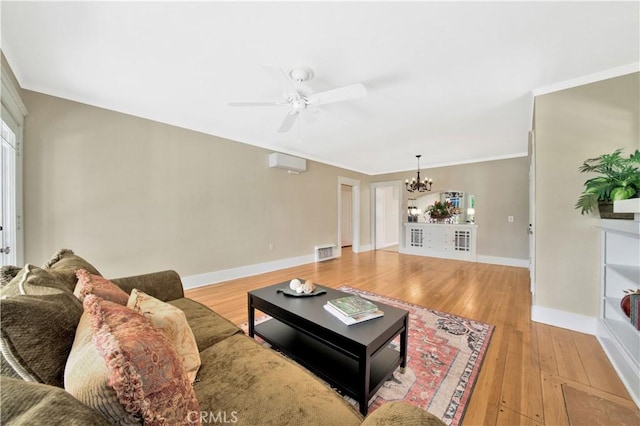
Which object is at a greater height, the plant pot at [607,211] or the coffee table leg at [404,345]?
the plant pot at [607,211]

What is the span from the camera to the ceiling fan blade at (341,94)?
1.92 meters

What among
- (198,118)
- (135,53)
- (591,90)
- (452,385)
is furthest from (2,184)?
(591,90)

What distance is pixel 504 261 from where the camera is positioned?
4941 mm

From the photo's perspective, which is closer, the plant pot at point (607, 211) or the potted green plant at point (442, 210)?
the plant pot at point (607, 211)

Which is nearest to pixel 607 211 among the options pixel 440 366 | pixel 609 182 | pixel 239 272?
pixel 609 182

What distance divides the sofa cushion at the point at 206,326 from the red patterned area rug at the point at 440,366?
742mm

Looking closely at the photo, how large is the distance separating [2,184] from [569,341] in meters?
5.22

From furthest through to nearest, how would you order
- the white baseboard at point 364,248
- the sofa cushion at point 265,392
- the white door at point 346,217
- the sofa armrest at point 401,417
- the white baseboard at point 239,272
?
the white door at point 346,217 → the white baseboard at point 364,248 → the white baseboard at point 239,272 → the sofa cushion at point 265,392 → the sofa armrest at point 401,417

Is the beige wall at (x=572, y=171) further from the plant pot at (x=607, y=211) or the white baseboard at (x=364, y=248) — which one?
the white baseboard at (x=364, y=248)

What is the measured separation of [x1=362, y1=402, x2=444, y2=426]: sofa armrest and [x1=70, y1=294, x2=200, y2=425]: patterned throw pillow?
0.50 meters

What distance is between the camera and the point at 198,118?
320 centimetres

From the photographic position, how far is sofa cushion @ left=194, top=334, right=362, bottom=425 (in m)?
0.83

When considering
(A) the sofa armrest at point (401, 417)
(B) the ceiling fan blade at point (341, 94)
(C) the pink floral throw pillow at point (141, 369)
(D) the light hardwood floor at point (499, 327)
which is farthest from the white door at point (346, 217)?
(C) the pink floral throw pillow at point (141, 369)

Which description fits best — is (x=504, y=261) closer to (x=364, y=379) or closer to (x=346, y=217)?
(x=346, y=217)
